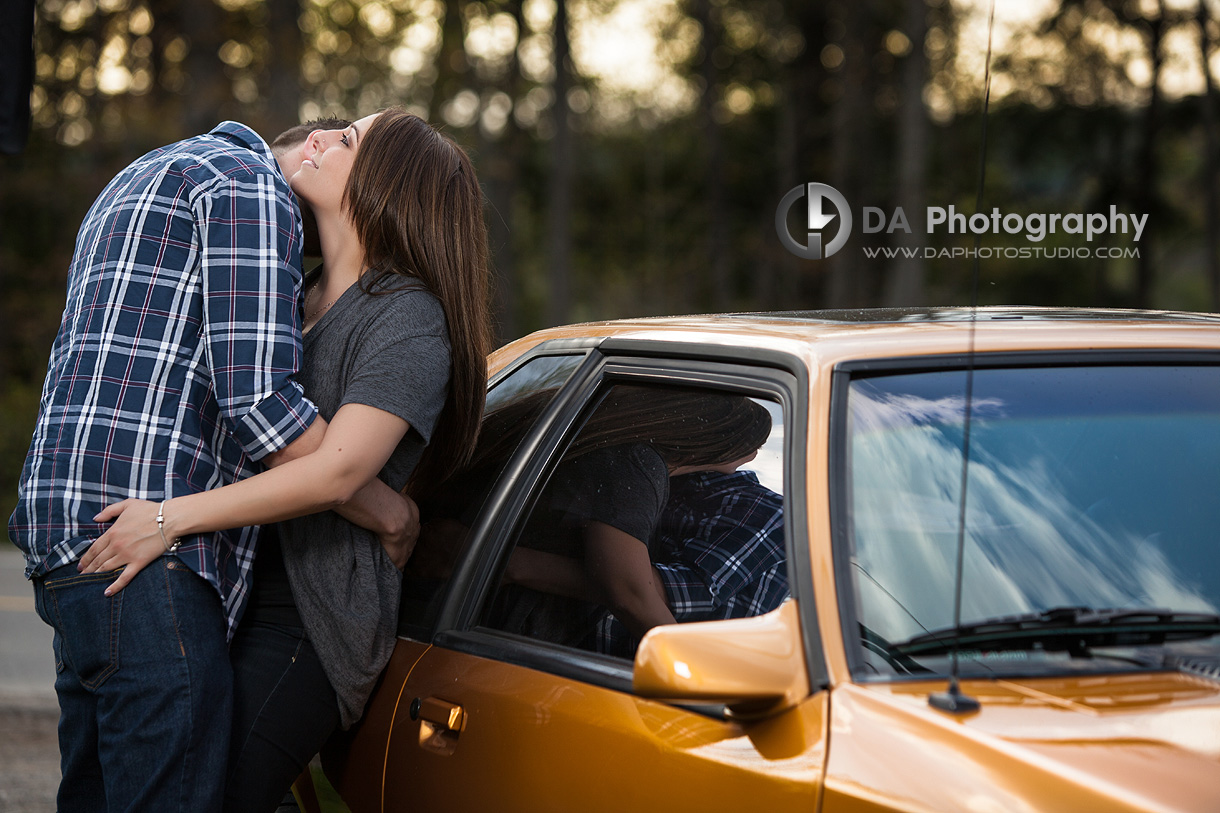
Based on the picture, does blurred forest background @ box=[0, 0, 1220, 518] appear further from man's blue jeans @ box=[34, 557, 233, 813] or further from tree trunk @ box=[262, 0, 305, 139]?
man's blue jeans @ box=[34, 557, 233, 813]

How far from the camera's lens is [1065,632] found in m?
1.77

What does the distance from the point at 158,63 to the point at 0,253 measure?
7321mm

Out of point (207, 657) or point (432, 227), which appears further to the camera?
point (432, 227)

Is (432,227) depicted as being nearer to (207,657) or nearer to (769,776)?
(207,657)

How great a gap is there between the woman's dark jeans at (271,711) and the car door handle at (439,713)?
196 millimetres

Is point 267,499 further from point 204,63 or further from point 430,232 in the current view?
point 204,63

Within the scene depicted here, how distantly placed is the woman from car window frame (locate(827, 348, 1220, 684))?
0.79m

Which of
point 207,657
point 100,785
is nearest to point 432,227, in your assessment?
point 207,657

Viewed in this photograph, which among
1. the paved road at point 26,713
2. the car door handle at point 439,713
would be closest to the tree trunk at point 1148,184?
the paved road at point 26,713

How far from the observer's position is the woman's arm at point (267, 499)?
2123mm

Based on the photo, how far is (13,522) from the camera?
7.29 ft
